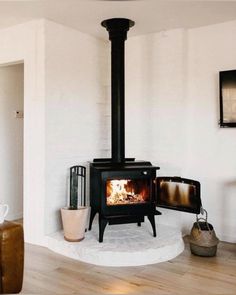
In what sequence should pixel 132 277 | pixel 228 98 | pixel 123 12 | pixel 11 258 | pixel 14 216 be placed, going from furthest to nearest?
1. pixel 14 216
2. pixel 228 98
3. pixel 123 12
4. pixel 132 277
5. pixel 11 258

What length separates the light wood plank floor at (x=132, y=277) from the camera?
7.88ft

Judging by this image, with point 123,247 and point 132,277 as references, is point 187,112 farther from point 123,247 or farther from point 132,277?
point 132,277

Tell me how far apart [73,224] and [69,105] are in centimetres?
134

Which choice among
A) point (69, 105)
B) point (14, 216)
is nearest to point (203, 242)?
point (69, 105)

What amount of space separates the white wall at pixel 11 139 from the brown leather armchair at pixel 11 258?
2507 millimetres

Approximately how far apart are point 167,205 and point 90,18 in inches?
83.8

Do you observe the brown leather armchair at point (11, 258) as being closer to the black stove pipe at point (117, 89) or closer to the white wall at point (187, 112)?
the black stove pipe at point (117, 89)

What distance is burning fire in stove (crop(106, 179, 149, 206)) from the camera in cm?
→ 323

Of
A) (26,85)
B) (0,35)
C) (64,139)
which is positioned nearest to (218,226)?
(64,139)

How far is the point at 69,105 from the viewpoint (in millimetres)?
3658

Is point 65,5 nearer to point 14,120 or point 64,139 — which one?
point 64,139

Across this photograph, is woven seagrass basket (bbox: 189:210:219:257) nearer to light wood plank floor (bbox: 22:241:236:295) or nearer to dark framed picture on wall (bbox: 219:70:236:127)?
light wood plank floor (bbox: 22:241:236:295)

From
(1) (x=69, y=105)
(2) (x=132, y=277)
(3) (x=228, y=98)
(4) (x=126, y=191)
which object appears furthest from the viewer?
(1) (x=69, y=105)

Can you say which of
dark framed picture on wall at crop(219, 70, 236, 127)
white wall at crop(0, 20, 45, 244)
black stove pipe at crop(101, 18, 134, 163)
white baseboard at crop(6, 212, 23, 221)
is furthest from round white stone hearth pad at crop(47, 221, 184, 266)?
dark framed picture on wall at crop(219, 70, 236, 127)
